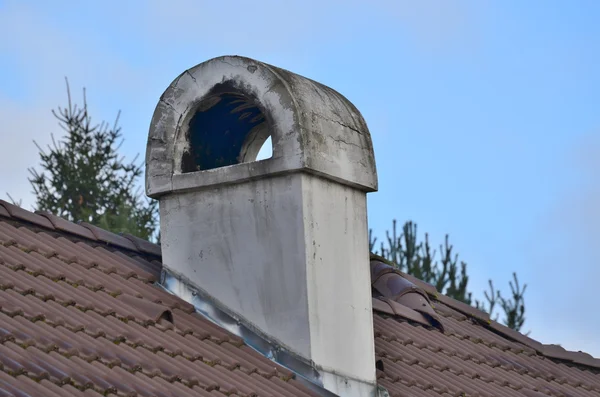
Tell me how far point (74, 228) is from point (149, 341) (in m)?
1.34

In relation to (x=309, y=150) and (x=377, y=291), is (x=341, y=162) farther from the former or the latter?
(x=377, y=291)

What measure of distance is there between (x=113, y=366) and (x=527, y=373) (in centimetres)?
356

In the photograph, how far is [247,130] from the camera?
21.8 ft

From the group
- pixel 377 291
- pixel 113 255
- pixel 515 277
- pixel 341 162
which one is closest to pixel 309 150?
pixel 341 162

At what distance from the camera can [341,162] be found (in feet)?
20.2

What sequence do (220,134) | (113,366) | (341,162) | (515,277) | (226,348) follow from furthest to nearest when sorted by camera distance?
(515,277)
(220,134)
(341,162)
(226,348)
(113,366)

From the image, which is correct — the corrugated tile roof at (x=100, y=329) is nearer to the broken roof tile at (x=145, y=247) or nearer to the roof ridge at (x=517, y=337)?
the broken roof tile at (x=145, y=247)

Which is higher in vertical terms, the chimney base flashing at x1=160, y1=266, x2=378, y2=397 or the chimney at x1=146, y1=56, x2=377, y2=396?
the chimney at x1=146, y1=56, x2=377, y2=396

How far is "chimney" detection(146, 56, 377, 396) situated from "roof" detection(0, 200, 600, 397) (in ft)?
0.74

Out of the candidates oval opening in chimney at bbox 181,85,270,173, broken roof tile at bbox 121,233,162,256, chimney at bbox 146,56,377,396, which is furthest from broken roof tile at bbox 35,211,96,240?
oval opening in chimney at bbox 181,85,270,173

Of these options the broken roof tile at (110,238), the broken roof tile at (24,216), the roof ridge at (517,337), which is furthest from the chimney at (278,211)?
the roof ridge at (517,337)

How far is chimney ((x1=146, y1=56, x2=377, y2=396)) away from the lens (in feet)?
18.9

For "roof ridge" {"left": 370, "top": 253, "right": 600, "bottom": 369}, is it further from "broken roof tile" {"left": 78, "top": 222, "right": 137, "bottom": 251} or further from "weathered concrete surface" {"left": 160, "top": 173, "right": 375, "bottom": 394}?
"broken roof tile" {"left": 78, "top": 222, "right": 137, "bottom": 251}

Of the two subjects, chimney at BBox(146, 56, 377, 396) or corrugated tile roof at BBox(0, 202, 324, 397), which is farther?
chimney at BBox(146, 56, 377, 396)
